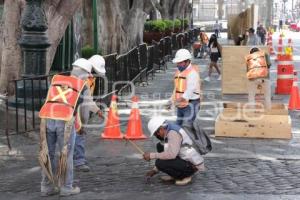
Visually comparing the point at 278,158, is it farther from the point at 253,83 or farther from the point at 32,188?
the point at 32,188

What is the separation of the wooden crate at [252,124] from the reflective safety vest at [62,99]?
156 inches

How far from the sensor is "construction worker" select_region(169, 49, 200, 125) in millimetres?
8844

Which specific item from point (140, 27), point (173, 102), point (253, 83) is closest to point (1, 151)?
point (173, 102)

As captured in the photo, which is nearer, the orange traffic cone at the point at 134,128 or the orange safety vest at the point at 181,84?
the orange safety vest at the point at 181,84

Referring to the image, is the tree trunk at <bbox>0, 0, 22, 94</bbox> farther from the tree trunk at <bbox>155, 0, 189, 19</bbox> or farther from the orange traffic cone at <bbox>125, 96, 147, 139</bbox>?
the tree trunk at <bbox>155, 0, 189, 19</bbox>

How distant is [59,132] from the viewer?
6.93 meters

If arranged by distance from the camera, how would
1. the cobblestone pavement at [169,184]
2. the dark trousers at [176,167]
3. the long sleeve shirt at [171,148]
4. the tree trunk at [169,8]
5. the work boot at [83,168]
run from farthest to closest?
the tree trunk at [169,8] < the work boot at [83,168] < the dark trousers at [176,167] < the long sleeve shirt at [171,148] < the cobblestone pavement at [169,184]

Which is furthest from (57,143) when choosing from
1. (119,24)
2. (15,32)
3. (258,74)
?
(119,24)

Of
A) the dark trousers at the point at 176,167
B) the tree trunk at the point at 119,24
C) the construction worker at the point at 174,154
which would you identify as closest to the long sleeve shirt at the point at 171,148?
the construction worker at the point at 174,154

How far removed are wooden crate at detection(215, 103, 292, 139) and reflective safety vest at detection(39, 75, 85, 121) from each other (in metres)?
3.96

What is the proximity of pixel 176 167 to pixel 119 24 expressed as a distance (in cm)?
1521

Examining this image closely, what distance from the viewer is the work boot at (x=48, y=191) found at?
274 inches

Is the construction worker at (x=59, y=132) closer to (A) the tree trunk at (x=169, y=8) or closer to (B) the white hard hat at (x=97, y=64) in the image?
(B) the white hard hat at (x=97, y=64)

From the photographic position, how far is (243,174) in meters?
7.86
